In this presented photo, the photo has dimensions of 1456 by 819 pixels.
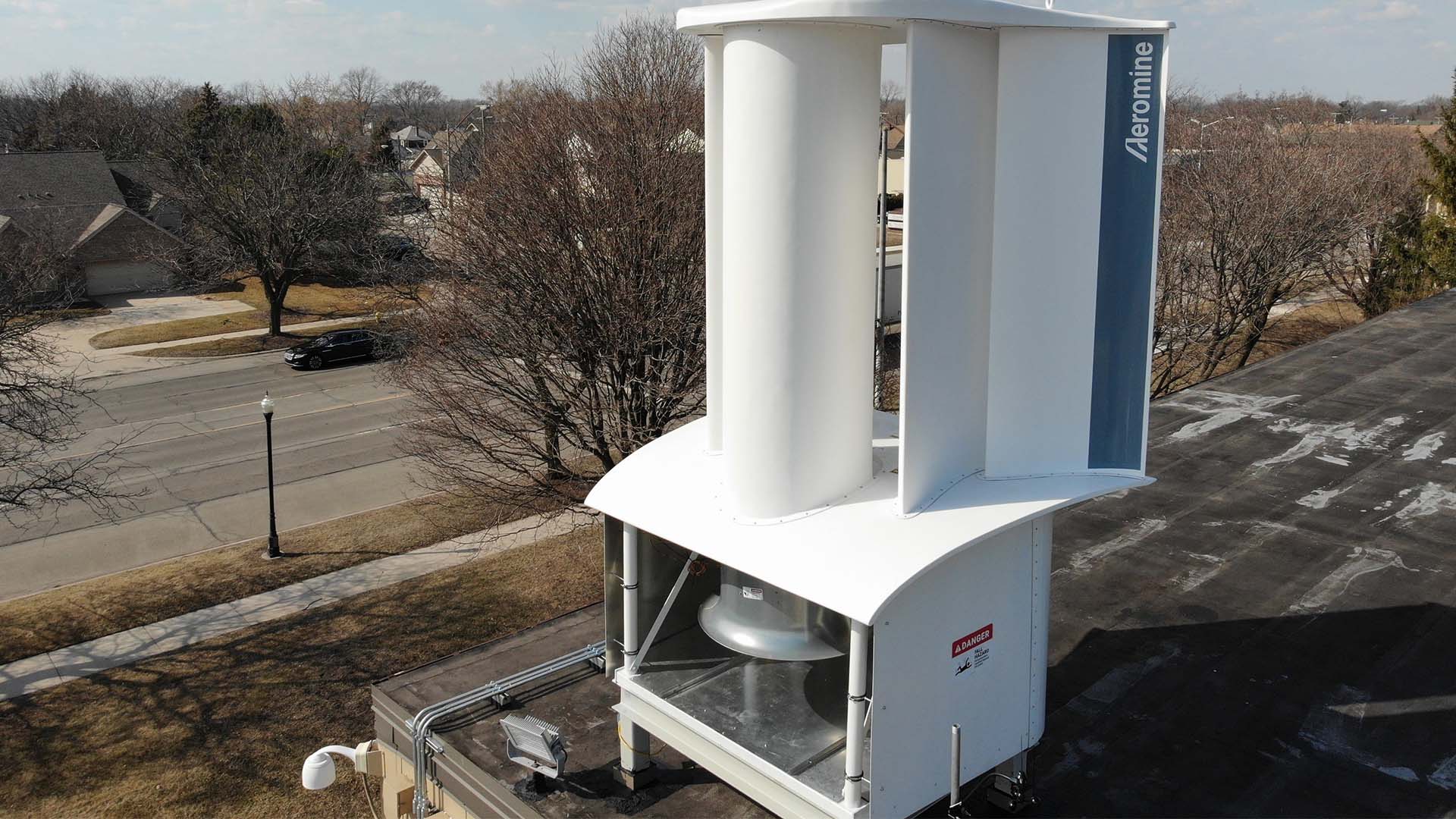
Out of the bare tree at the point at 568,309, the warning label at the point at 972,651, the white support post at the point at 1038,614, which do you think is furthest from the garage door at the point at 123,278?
the warning label at the point at 972,651

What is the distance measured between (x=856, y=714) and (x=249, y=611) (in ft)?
Answer: 56.2

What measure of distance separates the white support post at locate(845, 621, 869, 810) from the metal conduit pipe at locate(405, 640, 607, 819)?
259cm

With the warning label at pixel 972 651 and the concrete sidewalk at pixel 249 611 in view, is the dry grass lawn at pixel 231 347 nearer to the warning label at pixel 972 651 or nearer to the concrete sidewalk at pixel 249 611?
the concrete sidewalk at pixel 249 611

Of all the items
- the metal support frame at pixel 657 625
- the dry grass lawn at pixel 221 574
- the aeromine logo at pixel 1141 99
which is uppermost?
the aeromine logo at pixel 1141 99

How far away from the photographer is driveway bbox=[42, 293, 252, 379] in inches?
1558

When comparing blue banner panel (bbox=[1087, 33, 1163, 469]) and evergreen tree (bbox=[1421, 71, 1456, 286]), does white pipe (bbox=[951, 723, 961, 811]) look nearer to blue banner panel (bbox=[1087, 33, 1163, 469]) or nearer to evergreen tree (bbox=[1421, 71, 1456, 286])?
blue banner panel (bbox=[1087, 33, 1163, 469])

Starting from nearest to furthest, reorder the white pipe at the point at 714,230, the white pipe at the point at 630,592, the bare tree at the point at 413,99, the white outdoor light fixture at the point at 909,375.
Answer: the white outdoor light fixture at the point at 909,375, the white pipe at the point at 714,230, the white pipe at the point at 630,592, the bare tree at the point at 413,99

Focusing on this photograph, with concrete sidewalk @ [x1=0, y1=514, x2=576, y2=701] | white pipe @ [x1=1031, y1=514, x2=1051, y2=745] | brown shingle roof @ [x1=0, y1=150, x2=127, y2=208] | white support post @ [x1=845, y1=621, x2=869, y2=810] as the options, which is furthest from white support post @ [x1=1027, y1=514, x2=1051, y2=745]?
brown shingle roof @ [x1=0, y1=150, x2=127, y2=208]

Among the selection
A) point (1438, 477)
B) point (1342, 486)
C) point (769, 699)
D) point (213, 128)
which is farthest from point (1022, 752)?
point (213, 128)

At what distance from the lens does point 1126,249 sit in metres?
6.79

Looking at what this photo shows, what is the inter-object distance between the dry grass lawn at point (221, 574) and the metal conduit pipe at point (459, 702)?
11296mm

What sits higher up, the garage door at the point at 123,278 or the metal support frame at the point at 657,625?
the metal support frame at the point at 657,625

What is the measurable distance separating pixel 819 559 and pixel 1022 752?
2453mm

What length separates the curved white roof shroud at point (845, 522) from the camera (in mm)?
6008
